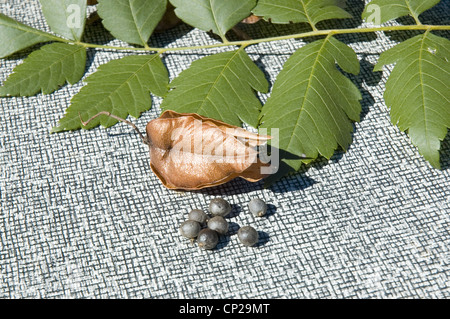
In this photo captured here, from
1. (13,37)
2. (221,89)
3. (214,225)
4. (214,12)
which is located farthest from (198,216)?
(13,37)

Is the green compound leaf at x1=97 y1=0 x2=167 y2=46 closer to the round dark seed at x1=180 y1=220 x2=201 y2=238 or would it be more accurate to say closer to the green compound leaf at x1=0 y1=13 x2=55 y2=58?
the green compound leaf at x1=0 y1=13 x2=55 y2=58

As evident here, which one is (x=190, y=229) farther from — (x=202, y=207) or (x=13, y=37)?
(x=13, y=37)

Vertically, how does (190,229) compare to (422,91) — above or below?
below

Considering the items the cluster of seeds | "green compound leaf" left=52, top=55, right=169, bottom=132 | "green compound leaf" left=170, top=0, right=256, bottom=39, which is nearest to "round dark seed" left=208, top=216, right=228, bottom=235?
the cluster of seeds

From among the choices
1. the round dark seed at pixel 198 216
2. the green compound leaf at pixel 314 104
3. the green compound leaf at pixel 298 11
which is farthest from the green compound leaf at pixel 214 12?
the round dark seed at pixel 198 216

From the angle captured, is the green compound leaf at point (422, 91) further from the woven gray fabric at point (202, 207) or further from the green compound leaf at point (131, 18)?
the green compound leaf at point (131, 18)
